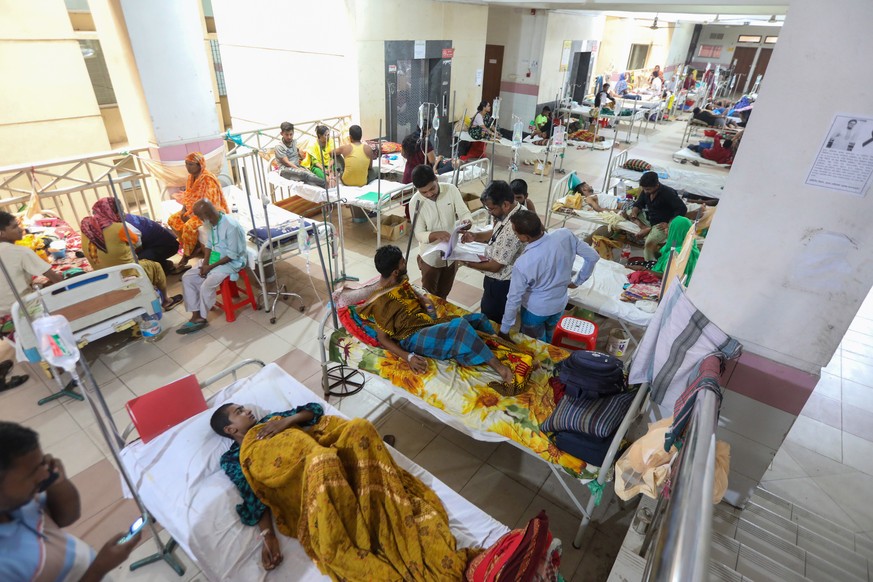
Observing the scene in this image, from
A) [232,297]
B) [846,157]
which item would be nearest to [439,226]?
[232,297]

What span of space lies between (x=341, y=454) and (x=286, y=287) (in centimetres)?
324

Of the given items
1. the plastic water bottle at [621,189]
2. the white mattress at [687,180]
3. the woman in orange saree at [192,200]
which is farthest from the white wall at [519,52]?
the woman in orange saree at [192,200]

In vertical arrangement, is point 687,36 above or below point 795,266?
above

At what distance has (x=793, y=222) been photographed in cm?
201

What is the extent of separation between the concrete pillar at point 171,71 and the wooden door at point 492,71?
7.34 meters

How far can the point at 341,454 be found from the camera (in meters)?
2.46

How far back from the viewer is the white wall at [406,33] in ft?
24.8

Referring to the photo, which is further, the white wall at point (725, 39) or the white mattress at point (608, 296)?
the white wall at point (725, 39)

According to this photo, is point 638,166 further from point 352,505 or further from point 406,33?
point 352,505

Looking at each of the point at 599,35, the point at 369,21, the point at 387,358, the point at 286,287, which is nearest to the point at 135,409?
the point at 387,358

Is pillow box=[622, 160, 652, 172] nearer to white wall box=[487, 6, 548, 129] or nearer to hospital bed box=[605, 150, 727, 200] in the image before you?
hospital bed box=[605, 150, 727, 200]

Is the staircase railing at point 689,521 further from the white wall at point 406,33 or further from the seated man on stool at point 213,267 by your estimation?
the white wall at point 406,33

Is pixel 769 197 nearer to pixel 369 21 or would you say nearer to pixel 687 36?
pixel 369 21

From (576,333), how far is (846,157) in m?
2.16
